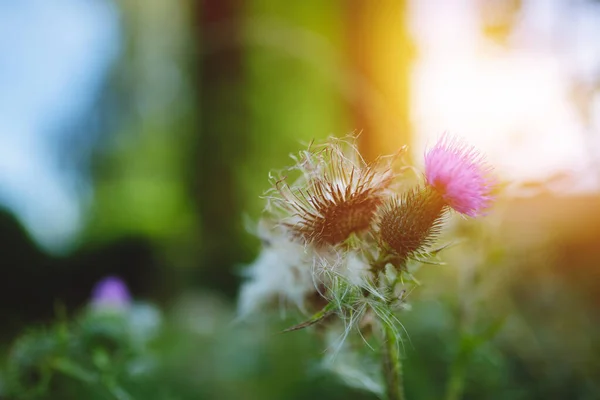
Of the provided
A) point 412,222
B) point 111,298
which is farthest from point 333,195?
point 111,298

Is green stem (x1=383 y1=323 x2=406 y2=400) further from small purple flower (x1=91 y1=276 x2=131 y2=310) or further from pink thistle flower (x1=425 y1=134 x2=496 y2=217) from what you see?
small purple flower (x1=91 y1=276 x2=131 y2=310)

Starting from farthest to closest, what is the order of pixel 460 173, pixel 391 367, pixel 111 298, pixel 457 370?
1. pixel 111 298
2. pixel 457 370
3. pixel 391 367
4. pixel 460 173

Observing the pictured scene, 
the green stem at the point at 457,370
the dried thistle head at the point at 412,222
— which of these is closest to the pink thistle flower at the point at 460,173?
the dried thistle head at the point at 412,222

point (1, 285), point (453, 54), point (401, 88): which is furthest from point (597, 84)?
point (1, 285)

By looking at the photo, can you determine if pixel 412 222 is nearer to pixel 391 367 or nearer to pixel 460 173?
pixel 460 173

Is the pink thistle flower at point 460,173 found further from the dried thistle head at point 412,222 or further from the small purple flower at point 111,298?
the small purple flower at point 111,298

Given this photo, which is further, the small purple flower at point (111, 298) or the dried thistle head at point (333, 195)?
the small purple flower at point (111, 298)
